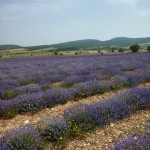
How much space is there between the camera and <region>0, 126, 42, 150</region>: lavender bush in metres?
3.67

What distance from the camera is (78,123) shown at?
4.55 meters

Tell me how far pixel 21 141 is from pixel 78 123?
122 cm

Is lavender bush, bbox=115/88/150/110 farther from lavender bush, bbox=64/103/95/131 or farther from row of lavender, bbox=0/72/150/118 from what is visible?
row of lavender, bbox=0/72/150/118

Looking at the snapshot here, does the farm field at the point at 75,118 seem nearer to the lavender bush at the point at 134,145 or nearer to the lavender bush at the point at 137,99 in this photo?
the lavender bush at the point at 137,99

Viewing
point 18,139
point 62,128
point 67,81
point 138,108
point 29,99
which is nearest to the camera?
point 18,139

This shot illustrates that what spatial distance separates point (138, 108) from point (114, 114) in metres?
0.92

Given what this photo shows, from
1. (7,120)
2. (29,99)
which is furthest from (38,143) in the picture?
(29,99)

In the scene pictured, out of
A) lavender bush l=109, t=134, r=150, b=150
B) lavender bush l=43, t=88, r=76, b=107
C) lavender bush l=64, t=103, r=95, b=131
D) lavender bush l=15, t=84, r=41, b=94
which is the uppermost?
lavender bush l=109, t=134, r=150, b=150

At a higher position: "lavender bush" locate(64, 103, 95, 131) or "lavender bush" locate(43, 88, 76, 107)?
"lavender bush" locate(64, 103, 95, 131)

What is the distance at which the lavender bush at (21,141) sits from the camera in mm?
3666

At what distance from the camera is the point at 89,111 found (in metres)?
4.81

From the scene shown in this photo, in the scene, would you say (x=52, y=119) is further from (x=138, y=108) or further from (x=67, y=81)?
(x=67, y=81)

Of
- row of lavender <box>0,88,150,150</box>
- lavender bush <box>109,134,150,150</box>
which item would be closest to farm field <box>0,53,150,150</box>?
row of lavender <box>0,88,150,150</box>

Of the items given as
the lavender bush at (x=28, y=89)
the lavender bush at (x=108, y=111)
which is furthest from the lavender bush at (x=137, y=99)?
the lavender bush at (x=28, y=89)
